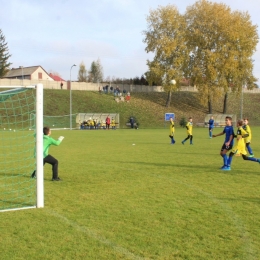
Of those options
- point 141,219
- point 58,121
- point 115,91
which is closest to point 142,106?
point 115,91

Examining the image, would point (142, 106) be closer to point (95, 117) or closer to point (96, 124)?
point (95, 117)

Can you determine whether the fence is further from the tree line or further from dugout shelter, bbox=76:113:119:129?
dugout shelter, bbox=76:113:119:129

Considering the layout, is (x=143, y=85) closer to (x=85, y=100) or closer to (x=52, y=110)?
(x=85, y=100)

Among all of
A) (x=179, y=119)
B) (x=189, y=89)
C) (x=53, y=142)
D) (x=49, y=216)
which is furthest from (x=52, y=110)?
(x=49, y=216)

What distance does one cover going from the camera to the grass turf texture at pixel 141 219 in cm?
454

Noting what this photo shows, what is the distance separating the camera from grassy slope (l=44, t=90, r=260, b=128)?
4628 centimetres

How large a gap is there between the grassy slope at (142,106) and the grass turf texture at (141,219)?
3539 cm

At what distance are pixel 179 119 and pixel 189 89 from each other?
1455cm

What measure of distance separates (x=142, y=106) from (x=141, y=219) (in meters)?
45.4

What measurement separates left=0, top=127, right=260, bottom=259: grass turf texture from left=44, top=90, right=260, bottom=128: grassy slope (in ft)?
116

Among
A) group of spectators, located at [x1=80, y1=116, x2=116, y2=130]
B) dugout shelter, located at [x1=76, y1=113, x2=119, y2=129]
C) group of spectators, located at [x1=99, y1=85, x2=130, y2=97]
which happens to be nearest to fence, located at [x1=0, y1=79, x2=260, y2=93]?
group of spectators, located at [x1=99, y1=85, x2=130, y2=97]

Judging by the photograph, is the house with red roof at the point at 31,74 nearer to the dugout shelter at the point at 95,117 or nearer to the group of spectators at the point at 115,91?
the group of spectators at the point at 115,91

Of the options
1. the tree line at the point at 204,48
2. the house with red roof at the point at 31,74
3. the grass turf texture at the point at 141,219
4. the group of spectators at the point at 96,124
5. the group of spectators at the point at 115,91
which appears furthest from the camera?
the house with red roof at the point at 31,74

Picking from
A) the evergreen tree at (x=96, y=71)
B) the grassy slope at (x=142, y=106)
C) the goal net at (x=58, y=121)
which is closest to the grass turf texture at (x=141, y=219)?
the goal net at (x=58, y=121)
